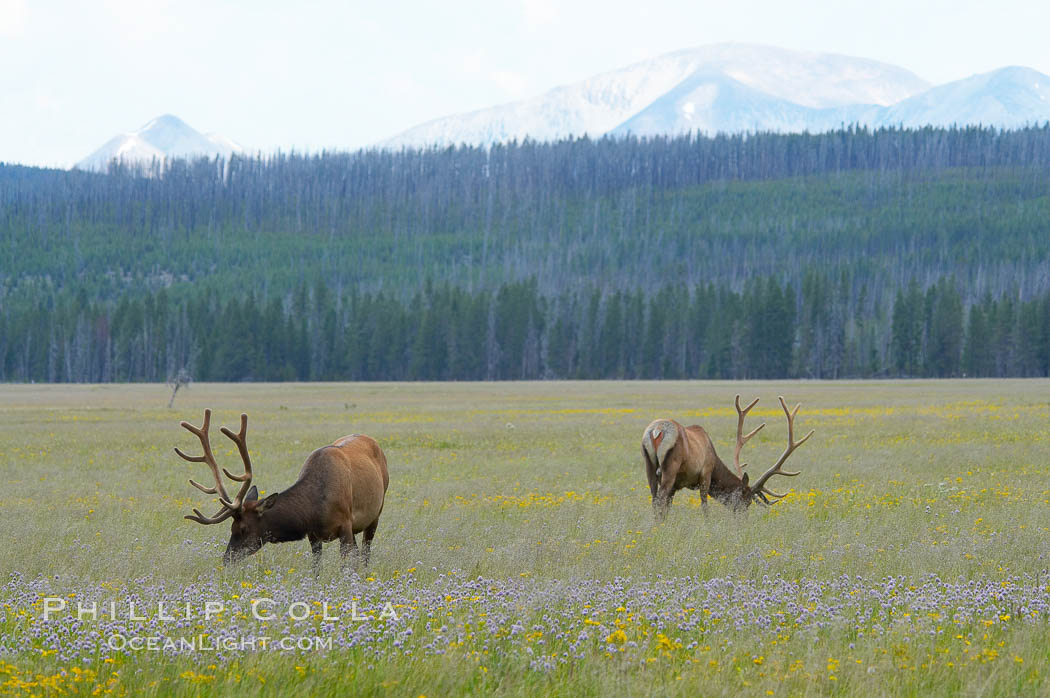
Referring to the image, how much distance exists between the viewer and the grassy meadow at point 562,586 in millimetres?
7105

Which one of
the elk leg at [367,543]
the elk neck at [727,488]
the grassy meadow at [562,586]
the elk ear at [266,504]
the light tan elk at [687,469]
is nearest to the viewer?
the grassy meadow at [562,586]

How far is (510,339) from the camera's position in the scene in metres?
125

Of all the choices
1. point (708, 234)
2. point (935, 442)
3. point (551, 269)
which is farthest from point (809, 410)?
point (708, 234)

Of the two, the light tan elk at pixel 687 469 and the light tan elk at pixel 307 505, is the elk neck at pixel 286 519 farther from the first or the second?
the light tan elk at pixel 687 469

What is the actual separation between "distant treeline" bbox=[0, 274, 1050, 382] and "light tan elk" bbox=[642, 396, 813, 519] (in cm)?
10401

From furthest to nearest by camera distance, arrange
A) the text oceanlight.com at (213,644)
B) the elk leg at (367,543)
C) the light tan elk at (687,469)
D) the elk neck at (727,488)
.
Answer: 1. the elk neck at (727,488)
2. the light tan elk at (687,469)
3. the elk leg at (367,543)
4. the text oceanlight.com at (213,644)

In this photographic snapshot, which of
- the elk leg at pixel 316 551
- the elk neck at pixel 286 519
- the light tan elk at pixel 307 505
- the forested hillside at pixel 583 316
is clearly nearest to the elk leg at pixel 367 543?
the light tan elk at pixel 307 505

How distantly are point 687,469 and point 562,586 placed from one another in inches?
205

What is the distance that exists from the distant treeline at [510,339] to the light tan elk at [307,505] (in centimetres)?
10880

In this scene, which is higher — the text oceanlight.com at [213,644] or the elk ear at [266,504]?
the elk ear at [266,504]

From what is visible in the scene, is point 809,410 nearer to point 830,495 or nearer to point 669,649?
point 830,495

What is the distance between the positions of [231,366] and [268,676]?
383 ft

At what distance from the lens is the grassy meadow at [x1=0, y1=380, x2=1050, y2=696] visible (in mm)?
7105

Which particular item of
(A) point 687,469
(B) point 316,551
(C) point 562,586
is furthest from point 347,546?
(A) point 687,469
